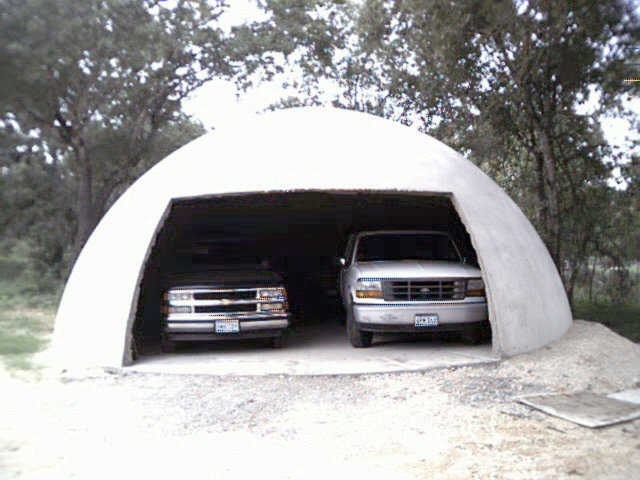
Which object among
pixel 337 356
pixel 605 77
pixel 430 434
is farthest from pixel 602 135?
pixel 430 434

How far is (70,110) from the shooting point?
779 inches

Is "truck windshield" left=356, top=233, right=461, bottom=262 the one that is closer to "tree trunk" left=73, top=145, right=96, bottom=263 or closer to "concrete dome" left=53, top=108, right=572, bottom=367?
"concrete dome" left=53, top=108, right=572, bottom=367

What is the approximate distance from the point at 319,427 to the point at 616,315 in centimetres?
1146

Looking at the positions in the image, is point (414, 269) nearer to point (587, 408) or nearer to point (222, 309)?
point (222, 309)

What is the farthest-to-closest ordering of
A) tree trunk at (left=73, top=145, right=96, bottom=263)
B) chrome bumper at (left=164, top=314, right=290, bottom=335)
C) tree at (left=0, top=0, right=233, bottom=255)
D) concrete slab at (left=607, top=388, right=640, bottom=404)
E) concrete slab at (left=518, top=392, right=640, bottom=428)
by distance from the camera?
tree trunk at (left=73, top=145, right=96, bottom=263)
tree at (left=0, top=0, right=233, bottom=255)
chrome bumper at (left=164, top=314, right=290, bottom=335)
concrete slab at (left=607, top=388, right=640, bottom=404)
concrete slab at (left=518, top=392, right=640, bottom=428)

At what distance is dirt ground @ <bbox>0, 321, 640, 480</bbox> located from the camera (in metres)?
5.20

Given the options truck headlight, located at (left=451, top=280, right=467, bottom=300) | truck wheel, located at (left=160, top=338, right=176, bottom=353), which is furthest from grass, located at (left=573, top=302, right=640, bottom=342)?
truck wheel, located at (left=160, top=338, right=176, bottom=353)

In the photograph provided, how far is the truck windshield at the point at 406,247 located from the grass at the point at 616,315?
4058mm

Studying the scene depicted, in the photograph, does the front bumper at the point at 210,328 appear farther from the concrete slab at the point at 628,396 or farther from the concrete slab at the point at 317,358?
the concrete slab at the point at 628,396

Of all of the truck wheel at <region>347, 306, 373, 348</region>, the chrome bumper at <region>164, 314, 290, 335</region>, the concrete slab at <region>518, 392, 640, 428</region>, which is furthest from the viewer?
the truck wheel at <region>347, 306, 373, 348</region>

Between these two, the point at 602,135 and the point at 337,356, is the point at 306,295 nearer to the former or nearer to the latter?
the point at 337,356

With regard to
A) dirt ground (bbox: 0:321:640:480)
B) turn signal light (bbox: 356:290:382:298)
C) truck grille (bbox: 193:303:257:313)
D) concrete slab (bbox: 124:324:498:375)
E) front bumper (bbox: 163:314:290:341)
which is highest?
turn signal light (bbox: 356:290:382:298)

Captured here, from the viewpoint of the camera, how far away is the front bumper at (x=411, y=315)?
9211 millimetres

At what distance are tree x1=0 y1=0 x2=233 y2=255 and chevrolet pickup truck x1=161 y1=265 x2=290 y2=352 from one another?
967 centimetres
